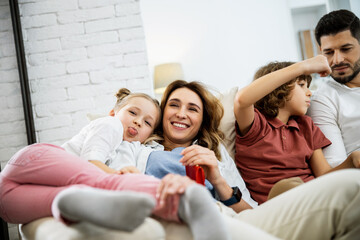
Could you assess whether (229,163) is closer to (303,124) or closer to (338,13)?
(303,124)

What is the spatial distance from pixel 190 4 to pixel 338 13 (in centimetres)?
203

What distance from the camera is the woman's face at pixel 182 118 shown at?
62.1 inches

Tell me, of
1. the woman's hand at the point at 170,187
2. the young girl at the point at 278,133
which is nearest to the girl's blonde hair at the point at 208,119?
the young girl at the point at 278,133

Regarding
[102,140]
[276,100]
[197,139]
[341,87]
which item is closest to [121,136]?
[102,140]

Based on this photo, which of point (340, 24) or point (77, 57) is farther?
point (77, 57)

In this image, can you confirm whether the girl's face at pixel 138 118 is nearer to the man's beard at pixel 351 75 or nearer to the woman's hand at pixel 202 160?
the woman's hand at pixel 202 160

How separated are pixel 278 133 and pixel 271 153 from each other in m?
0.11

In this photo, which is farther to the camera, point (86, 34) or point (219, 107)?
point (86, 34)

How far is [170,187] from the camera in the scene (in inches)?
30.2

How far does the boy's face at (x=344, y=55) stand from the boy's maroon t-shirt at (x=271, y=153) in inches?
16.9

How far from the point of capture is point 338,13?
1.81 meters

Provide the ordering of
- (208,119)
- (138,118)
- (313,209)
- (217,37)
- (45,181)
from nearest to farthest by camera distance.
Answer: (313,209) < (45,181) < (138,118) < (208,119) < (217,37)

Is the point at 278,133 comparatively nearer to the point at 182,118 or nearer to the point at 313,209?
the point at 182,118

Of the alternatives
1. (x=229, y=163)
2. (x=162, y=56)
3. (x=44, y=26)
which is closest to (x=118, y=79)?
(x=44, y=26)
